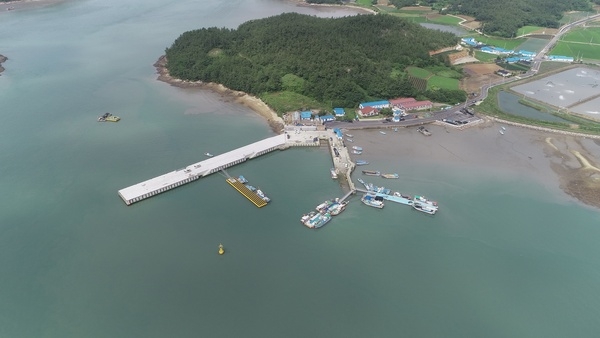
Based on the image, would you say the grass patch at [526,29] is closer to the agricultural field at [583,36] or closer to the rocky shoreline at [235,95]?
the agricultural field at [583,36]

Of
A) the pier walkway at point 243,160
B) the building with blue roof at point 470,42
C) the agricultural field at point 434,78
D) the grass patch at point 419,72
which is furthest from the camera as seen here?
the building with blue roof at point 470,42

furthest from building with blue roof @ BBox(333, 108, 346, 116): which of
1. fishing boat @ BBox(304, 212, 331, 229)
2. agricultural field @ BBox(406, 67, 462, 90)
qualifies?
fishing boat @ BBox(304, 212, 331, 229)

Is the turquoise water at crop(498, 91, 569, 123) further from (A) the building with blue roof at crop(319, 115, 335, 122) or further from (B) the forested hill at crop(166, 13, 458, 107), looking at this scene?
(A) the building with blue roof at crop(319, 115, 335, 122)

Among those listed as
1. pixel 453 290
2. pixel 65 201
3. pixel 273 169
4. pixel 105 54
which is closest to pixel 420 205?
pixel 453 290

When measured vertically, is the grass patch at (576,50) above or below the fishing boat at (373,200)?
above

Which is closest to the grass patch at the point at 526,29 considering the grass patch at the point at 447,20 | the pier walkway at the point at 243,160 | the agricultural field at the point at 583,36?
the agricultural field at the point at 583,36
